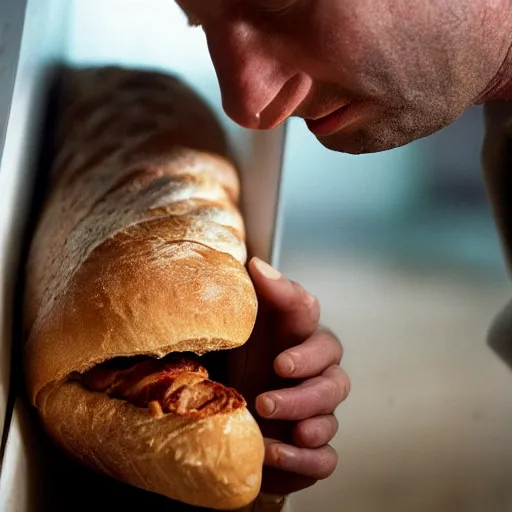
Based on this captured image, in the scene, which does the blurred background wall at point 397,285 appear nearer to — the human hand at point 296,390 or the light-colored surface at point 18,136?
the human hand at point 296,390

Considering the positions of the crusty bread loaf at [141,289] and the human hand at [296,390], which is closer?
the crusty bread loaf at [141,289]

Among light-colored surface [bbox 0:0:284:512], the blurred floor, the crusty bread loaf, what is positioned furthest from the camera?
the blurred floor

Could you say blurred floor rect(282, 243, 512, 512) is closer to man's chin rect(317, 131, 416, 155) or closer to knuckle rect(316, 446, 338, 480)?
knuckle rect(316, 446, 338, 480)

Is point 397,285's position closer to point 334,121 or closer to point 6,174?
point 334,121

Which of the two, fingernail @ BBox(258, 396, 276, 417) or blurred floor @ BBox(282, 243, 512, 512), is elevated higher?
fingernail @ BBox(258, 396, 276, 417)

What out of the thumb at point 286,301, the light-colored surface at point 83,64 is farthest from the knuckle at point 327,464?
the light-colored surface at point 83,64

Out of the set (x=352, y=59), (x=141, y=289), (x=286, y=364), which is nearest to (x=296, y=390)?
(x=286, y=364)

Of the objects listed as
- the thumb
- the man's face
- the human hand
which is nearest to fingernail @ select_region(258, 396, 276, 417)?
the human hand
